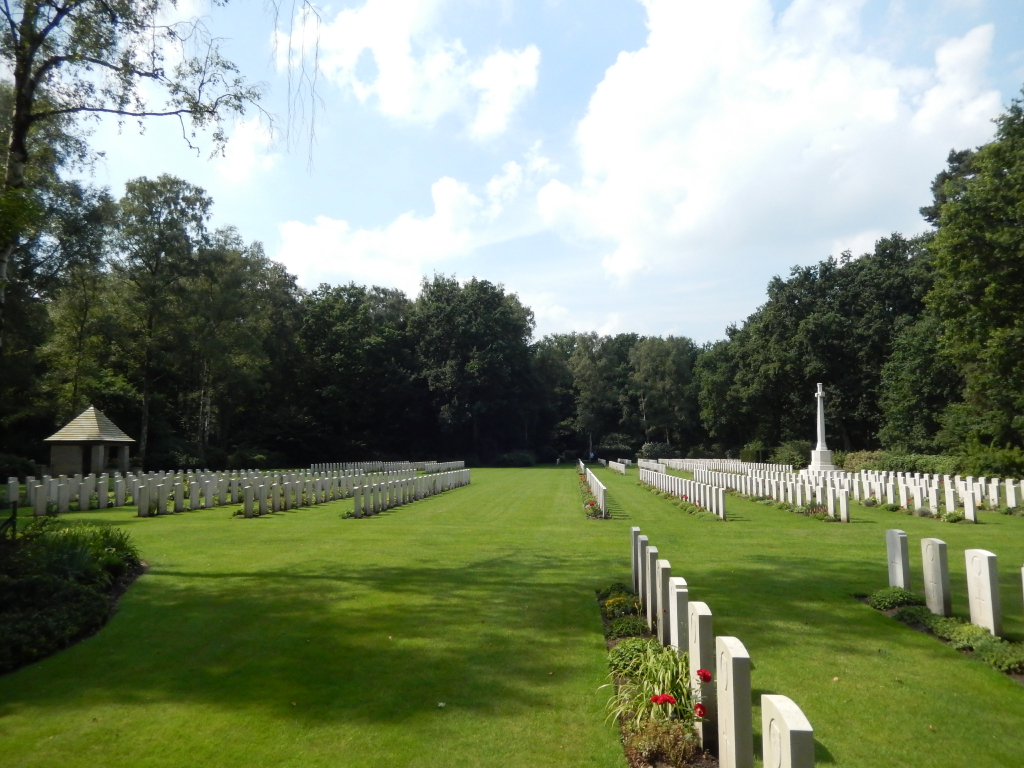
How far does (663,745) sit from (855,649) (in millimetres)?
3047

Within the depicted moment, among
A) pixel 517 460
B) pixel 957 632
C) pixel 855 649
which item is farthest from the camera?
pixel 517 460

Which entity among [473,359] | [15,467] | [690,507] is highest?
[473,359]

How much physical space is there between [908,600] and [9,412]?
36389 millimetres

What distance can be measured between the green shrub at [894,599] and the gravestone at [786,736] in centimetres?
Result: 566

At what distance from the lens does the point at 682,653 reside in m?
5.16

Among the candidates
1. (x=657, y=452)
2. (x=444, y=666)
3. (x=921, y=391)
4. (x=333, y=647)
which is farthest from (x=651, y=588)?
(x=657, y=452)

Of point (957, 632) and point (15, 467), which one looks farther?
point (15, 467)

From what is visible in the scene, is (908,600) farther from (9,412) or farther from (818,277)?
(818,277)

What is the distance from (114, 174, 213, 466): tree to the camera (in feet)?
128

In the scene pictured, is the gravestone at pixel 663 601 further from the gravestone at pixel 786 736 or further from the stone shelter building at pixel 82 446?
the stone shelter building at pixel 82 446

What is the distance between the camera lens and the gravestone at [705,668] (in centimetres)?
440

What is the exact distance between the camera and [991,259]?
80.6 feet

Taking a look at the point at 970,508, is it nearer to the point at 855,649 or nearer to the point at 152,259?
the point at 855,649

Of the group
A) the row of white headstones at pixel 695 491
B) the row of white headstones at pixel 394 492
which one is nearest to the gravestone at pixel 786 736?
the row of white headstones at pixel 695 491
